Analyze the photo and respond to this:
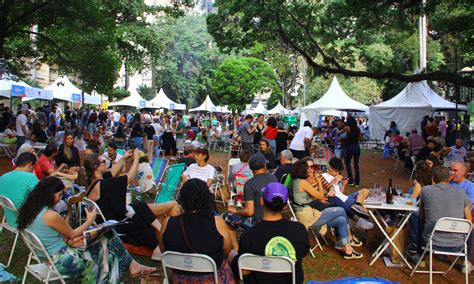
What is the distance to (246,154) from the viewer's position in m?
7.72

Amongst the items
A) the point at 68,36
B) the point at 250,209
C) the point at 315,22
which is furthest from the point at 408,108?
the point at 250,209

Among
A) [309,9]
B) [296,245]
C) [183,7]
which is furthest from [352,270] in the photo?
[183,7]

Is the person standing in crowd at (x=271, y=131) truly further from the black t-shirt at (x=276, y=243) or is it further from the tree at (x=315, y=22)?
the black t-shirt at (x=276, y=243)

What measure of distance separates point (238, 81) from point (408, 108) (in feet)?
71.3

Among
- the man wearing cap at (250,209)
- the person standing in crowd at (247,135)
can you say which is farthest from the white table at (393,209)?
the person standing in crowd at (247,135)

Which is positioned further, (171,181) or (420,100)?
(420,100)

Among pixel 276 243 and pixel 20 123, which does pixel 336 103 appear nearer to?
pixel 20 123

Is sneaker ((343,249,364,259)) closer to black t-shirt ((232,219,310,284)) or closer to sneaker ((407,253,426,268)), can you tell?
sneaker ((407,253,426,268))

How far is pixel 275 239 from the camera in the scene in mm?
3283

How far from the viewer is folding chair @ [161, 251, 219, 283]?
3.19 m

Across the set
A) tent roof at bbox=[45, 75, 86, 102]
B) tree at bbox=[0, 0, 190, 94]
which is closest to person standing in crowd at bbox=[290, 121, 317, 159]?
tree at bbox=[0, 0, 190, 94]

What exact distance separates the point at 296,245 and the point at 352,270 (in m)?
2.37

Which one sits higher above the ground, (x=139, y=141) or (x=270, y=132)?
Result: (x=270, y=132)

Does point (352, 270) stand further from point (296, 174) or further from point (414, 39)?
point (414, 39)
